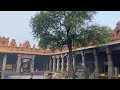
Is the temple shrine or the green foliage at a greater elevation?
the green foliage

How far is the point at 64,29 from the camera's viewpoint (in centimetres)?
2238

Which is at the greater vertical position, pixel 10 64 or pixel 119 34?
pixel 119 34

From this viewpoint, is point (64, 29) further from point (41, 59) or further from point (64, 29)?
point (41, 59)

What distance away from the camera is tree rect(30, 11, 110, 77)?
2139cm

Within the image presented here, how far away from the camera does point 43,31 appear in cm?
2211

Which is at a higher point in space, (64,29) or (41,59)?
(64,29)

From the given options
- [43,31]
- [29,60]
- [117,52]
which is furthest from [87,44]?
[29,60]

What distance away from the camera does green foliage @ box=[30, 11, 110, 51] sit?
21333 millimetres

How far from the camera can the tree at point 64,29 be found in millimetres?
21391

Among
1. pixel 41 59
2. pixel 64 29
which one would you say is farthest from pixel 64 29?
pixel 41 59
